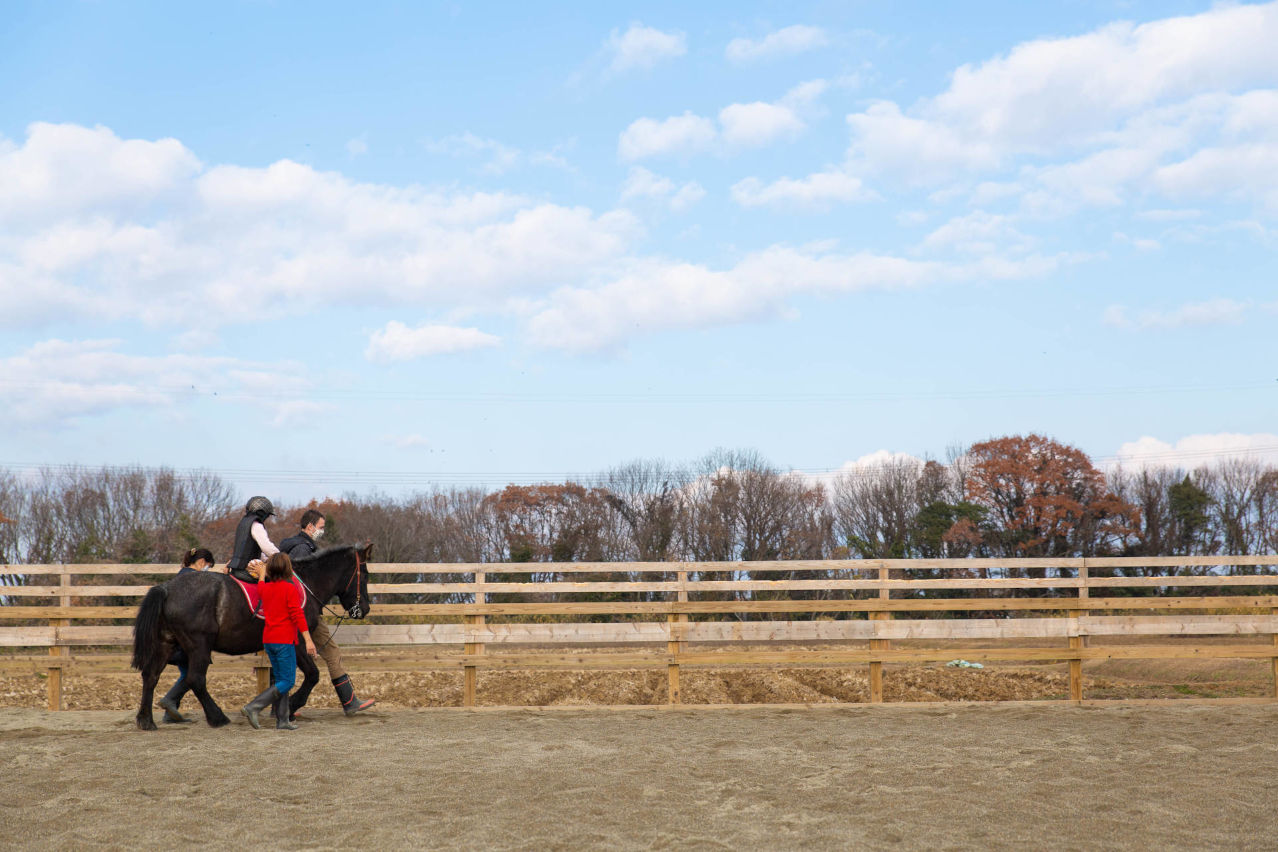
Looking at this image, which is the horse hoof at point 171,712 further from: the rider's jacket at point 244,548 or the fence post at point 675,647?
the fence post at point 675,647

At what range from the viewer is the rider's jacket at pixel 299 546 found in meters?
9.20

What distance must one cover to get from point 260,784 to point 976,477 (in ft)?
129

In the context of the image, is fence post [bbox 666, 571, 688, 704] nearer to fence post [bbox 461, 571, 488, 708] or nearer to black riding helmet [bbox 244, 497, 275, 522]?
fence post [bbox 461, 571, 488, 708]

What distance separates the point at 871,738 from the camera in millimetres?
7863

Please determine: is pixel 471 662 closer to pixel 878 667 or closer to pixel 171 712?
pixel 171 712

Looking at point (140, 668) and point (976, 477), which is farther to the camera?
point (976, 477)

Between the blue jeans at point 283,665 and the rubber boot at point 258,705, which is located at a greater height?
the blue jeans at point 283,665

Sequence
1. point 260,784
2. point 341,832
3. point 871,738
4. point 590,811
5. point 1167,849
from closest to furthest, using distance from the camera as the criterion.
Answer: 1. point 1167,849
2. point 341,832
3. point 590,811
4. point 260,784
5. point 871,738

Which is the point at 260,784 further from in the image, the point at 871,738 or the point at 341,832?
the point at 871,738

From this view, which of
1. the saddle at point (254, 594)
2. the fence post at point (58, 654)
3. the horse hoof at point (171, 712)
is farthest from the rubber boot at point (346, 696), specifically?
the fence post at point (58, 654)

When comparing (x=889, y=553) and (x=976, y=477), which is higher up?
(x=976, y=477)

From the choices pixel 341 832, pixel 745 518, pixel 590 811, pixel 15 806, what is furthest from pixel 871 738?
pixel 745 518

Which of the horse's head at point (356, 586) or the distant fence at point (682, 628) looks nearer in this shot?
the horse's head at point (356, 586)

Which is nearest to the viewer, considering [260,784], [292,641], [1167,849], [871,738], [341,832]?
[1167,849]
